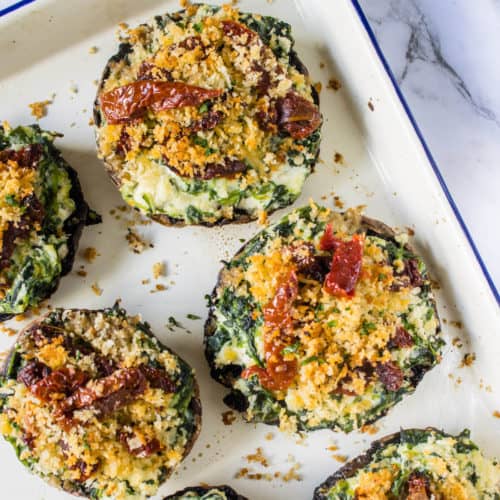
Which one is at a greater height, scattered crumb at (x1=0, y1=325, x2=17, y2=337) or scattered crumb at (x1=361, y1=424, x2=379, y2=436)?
scattered crumb at (x1=0, y1=325, x2=17, y2=337)

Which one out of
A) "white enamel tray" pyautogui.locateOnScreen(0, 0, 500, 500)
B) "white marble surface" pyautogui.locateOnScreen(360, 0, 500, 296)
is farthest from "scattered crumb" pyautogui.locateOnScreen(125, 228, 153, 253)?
"white marble surface" pyautogui.locateOnScreen(360, 0, 500, 296)

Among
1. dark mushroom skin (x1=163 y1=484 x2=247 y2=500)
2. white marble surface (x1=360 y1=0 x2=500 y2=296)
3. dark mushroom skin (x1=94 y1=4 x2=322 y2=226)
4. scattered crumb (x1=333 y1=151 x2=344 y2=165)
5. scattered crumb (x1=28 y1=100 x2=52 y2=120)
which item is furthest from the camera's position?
white marble surface (x1=360 y1=0 x2=500 y2=296)

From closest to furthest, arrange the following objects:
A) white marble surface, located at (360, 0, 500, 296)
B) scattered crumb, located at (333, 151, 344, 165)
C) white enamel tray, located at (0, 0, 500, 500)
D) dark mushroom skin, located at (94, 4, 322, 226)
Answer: dark mushroom skin, located at (94, 4, 322, 226)
white enamel tray, located at (0, 0, 500, 500)
scattered crumb, located at (333, 151, 344, 165)
white marble surface, located at (360, 0, 500, 296)

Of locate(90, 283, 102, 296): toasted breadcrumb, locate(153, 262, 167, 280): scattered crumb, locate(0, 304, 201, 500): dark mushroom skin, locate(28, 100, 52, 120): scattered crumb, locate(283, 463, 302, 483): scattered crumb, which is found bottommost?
locate(283, 463, 302, 483): scattered crumb

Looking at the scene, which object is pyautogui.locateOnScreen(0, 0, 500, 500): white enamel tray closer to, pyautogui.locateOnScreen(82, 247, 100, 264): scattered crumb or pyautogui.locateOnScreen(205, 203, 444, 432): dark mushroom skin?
pyautogui.locateOnScreen(82, 247, 100, 264): scattered crumb

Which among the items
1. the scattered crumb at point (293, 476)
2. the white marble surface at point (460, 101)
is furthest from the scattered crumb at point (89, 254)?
the white marble surface at point (460, 101)

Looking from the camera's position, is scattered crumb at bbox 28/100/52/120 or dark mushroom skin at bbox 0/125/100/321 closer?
dark mushroom skin at bbox 0/125/100/321
